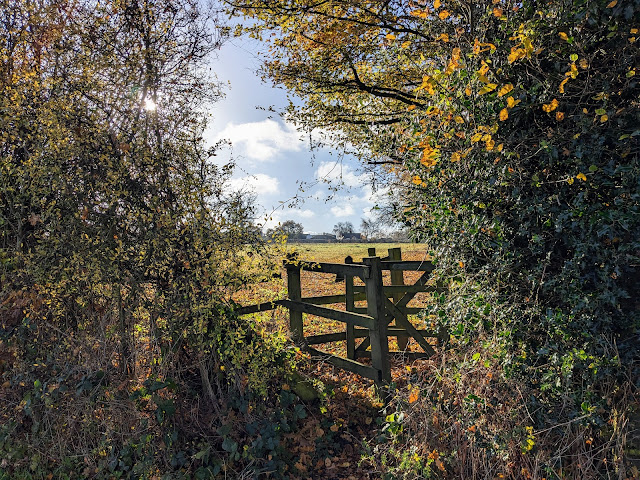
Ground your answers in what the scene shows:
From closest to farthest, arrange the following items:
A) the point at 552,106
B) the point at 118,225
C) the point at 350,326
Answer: the point at 552,106
the point at 118,225
the point at 350,326

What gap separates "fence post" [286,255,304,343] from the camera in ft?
20.9

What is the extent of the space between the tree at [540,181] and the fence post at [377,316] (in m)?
0.88

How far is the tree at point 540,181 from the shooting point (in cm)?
359

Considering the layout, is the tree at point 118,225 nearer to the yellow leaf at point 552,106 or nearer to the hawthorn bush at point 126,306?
the hawthorn bush at point 126,306

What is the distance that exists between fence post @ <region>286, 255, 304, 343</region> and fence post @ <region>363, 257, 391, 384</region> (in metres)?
1.19

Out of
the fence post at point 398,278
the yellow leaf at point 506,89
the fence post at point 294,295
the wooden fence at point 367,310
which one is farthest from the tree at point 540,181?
the fence post at point 398,278

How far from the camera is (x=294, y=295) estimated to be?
21.2ft

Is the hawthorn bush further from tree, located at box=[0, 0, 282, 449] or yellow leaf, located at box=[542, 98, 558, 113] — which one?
yellow leaf, located at box=[542, 98, 558, 113]

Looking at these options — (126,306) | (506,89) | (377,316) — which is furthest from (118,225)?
(506,89)

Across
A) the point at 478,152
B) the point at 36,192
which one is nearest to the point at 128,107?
the point at 36,192

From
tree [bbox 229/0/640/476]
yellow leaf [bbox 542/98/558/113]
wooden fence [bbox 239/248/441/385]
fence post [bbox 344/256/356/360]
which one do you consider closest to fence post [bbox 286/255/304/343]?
wooden fence [bbox 239/248/441/385]

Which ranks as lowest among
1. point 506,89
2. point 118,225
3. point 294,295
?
point 294,295

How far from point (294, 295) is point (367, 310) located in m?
1.18

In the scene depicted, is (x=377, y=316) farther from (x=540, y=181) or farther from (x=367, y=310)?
(x=540, y=181)
